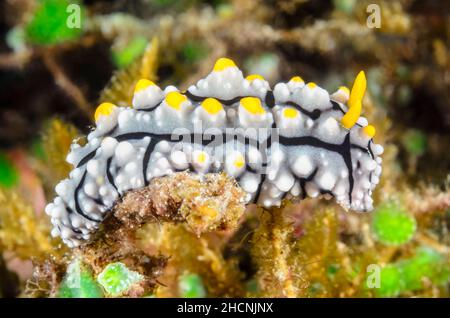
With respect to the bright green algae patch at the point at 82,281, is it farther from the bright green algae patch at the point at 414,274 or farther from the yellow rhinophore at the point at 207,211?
the bright green algae patch at the point at 414,274

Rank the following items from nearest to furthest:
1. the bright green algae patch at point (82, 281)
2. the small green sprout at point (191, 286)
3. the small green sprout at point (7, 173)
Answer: the bright green algae patch at point (82, 281) < the small green sprout at point (191, 286) < the small green sprout at point (7, 173)

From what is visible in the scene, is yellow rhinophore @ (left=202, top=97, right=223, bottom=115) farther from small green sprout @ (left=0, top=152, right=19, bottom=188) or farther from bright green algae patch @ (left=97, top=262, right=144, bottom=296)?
small green sprout @ (left=0, top=152, right=19, bottom=188)

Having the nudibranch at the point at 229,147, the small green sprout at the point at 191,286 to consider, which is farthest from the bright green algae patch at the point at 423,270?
the small green sprout at the point at 191,286

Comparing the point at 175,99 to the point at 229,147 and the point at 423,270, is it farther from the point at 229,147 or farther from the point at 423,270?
the point at 423,270

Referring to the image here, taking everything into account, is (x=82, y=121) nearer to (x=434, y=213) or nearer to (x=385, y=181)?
(x=385, y=181)

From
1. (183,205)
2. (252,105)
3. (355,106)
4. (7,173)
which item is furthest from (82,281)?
(7,173)

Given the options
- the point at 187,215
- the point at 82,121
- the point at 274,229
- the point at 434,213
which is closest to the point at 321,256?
the point at 274,229

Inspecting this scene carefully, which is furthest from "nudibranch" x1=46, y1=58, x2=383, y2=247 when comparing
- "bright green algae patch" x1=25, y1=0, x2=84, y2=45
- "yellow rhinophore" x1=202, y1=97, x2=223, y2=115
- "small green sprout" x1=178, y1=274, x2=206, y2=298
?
"bright green algae patch" x1=25, y1=0, x2=84, y2=45
